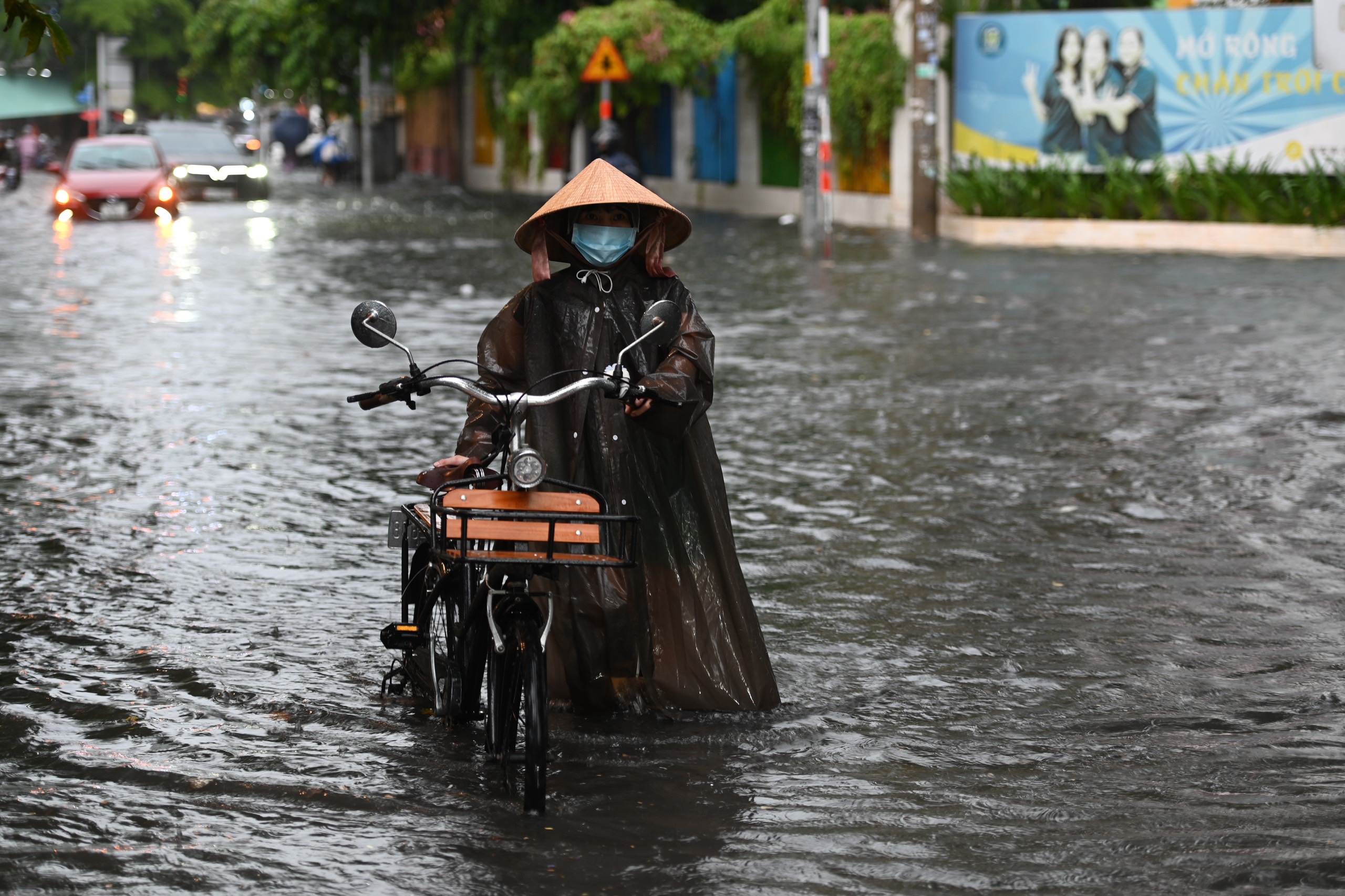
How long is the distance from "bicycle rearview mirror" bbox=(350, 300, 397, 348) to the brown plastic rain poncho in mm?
554

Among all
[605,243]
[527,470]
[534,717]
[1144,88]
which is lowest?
[534,717]

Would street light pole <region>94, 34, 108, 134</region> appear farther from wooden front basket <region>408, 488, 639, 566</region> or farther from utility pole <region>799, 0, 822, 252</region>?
wooden front basket <region>408, 488, 639, 566</region>

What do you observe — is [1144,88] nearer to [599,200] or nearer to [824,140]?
[824,140]

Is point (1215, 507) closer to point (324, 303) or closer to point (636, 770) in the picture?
point (636, 770)

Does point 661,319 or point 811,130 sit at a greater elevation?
point 811,130

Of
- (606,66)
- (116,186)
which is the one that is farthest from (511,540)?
(116,186)

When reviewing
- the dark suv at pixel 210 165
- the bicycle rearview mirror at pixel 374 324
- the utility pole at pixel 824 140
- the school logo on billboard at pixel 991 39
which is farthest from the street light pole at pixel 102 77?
the bicycle rearview mirror at pixel 374 324

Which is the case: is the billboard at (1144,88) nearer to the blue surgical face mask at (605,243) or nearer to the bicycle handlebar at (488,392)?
the blue surgical face mask at (605,243)

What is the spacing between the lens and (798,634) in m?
6.61

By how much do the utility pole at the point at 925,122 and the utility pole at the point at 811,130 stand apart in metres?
2.46

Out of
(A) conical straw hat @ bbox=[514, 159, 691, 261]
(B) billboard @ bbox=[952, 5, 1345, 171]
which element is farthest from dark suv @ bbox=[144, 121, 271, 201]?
(A) conical straw hat @ bbox=[514, 159, 691, 261]

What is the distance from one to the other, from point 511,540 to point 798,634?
219 centimetres

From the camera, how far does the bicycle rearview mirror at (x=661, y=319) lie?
15.6 feet

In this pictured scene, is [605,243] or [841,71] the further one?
[841,71]
